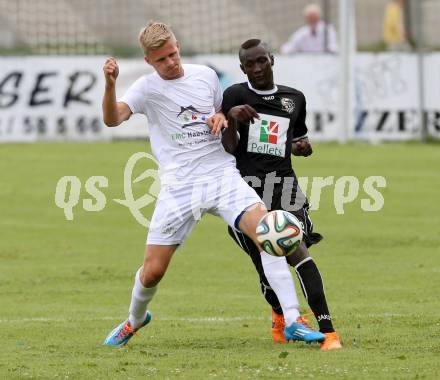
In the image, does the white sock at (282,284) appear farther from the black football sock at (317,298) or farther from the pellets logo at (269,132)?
the pellets logo at (269,132)

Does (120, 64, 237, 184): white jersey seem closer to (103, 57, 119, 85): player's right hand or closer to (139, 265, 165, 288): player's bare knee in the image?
(103, 57, 119, 85): player's right hand

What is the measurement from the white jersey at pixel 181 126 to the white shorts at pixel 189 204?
0.26ft

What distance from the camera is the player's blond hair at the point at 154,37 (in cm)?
859

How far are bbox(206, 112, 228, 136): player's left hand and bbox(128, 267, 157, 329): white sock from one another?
3.90 ft

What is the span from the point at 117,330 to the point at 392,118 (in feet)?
56.9

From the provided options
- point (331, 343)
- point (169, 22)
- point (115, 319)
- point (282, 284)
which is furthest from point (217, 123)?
point (169, 22)

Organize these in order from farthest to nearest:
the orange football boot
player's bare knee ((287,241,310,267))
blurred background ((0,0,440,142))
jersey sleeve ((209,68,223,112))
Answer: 1. blurred background ((0,0,440,142))
2. jersey sleeve ((209,68,223,112))
3. player's bare knee ((287,241,310,267))
4. the orange football boot

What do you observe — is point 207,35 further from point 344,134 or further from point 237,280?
point 237,280

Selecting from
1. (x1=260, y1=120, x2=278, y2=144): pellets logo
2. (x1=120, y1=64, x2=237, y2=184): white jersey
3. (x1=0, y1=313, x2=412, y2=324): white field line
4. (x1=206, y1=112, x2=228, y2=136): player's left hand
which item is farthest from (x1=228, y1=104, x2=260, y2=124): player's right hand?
(x1=0, y1=313, x2=412, y2=324): white field line

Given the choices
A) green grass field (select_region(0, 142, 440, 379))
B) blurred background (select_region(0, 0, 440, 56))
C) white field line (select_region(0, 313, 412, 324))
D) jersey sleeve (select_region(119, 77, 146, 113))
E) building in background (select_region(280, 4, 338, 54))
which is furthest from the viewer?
blurred background (select_region(0, 0, 440, 56))

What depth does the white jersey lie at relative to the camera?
8.87 metres

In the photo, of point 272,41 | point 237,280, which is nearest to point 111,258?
point 237,280

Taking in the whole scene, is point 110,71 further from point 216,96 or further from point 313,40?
point 313,40

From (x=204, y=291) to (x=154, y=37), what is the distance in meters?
3.83
